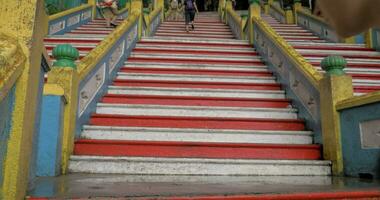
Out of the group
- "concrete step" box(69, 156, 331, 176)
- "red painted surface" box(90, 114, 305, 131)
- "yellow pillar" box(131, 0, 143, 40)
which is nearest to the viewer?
"concrete step" box(69, 156, 331, 176)

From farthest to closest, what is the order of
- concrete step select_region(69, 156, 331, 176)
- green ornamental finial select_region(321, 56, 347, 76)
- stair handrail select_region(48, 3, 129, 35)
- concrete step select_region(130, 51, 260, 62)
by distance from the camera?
stair handrail select_region(48, 3, 129, 35), concrete step select_region(130, 51, 260, 62), green ornamental finial select_region(321, 56, 347, 76), concrete step select_region(69, 156, 331, 176)

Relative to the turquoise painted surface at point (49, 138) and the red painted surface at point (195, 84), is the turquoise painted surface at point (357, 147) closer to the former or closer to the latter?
the red painted surface at point (195, 84)

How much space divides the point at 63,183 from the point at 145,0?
1330 cm

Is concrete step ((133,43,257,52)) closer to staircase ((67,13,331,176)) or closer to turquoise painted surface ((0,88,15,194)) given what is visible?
staircase ((67,13,331,176))

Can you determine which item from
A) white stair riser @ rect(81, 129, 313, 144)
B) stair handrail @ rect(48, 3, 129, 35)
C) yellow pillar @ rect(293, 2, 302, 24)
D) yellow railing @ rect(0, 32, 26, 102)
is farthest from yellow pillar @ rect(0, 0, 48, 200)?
yellow pillar @ rect(293, 2, 302, 24)

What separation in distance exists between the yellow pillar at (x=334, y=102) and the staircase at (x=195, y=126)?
13 cm

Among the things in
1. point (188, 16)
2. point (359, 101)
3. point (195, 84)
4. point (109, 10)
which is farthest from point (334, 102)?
point (109, 10)

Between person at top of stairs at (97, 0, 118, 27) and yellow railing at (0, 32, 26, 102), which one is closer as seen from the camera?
yellow railing at (0, 32, 26, 102)

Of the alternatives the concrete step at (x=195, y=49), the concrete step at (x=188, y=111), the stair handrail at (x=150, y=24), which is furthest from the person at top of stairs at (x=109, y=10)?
the concrete step at (x=188, y=111)

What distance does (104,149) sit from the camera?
4.03 metres

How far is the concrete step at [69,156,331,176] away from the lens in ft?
12.3

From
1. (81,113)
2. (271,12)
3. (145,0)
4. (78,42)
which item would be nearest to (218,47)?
(78,42)

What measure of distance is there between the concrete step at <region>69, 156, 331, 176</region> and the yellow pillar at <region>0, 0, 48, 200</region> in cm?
148

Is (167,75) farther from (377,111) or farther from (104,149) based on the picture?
(377,111)
